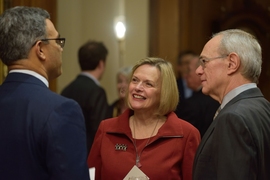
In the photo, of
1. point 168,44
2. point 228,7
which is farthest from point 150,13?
point 228,7

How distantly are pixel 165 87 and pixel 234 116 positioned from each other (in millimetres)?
995

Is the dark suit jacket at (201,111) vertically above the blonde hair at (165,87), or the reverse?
the blonde hair at (165,87)

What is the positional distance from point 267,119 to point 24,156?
39.1 inches

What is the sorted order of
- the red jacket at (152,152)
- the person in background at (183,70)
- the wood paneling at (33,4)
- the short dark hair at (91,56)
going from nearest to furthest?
the red jacket at (152,152) → the wood paneling at (33,4) → the short dark hair at (91,56) → the person in background at (183,70)

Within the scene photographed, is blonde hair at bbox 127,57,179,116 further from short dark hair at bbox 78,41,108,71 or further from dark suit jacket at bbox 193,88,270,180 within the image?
short dark hair at bbox 78,41,108,71

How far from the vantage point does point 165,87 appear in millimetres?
3299

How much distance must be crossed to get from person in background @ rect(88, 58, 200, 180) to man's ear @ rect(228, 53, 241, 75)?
0.71 metres

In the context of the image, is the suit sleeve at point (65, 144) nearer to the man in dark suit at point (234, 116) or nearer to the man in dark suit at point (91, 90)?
the man in dark suit at point (234, 116)

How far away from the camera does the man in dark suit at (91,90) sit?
4.75 meters

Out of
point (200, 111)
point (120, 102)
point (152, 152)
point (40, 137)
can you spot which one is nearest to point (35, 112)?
point (40, 137)

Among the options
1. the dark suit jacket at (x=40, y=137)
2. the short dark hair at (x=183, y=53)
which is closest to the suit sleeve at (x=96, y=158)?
the dark suit jacket at (x=40, y=137)

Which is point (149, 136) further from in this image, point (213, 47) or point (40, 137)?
point (40, 137)

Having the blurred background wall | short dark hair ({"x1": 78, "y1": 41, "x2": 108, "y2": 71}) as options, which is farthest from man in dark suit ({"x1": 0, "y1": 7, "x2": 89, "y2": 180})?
the blurred background wall

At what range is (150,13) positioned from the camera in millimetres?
7598
